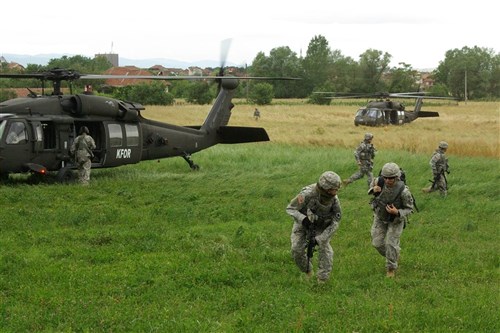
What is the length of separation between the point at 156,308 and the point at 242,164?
16.0 m

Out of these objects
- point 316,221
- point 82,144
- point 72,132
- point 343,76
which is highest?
point 343,76

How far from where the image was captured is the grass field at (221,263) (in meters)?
7.66

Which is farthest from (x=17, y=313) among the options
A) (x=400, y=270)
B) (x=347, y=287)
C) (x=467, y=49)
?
(x=467, y=49)

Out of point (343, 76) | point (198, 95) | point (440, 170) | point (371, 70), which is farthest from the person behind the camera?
point (343, 76)

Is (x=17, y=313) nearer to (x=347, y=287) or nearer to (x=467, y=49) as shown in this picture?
(x=347, y=287)

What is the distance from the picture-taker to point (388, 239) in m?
9.69

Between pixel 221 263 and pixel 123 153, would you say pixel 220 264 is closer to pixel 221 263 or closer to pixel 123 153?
pixel 221 263

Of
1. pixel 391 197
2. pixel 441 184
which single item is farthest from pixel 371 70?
pixel 391 197

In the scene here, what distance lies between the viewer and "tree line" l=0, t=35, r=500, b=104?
86056 mm

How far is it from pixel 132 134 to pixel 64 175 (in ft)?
8.48

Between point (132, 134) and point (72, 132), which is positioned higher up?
point (72, 132)

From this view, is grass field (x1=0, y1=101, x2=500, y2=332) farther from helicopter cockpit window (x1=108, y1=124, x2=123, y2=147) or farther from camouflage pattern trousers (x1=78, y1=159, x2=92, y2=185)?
helicopter cockpit window (x1=108, y1=124, x2=123, y2=147)

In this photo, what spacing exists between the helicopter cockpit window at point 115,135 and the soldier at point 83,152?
3.61ft

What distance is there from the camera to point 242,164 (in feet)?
78.1
